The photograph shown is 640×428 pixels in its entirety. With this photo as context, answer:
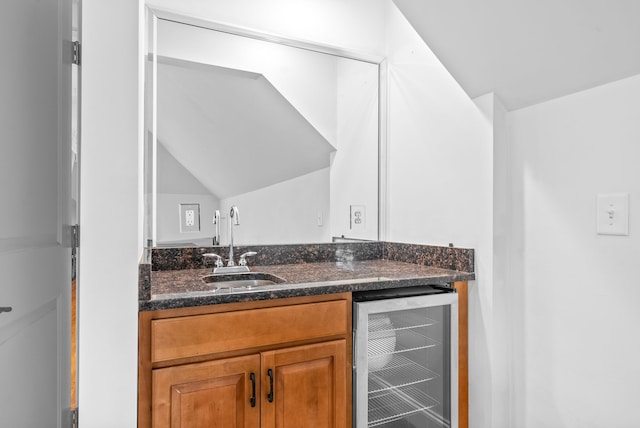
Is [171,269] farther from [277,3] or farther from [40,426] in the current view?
[277,3]

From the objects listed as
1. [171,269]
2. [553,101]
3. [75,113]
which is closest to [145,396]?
[171,269]

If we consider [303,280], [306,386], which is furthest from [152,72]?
[306,386]

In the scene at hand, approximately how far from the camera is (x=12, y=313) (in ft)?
2.58

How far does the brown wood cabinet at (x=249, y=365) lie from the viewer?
1210 millimetres

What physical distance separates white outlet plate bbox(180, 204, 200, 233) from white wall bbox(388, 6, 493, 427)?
41.9 inches

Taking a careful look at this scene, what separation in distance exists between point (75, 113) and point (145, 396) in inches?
33.1

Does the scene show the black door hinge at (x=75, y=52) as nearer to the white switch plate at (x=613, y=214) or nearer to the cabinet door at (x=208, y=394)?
the cabinet door at (x=208, y=394)

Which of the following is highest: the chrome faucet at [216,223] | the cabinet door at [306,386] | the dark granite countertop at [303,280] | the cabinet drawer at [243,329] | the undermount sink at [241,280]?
the chrome faucet at [216,223]

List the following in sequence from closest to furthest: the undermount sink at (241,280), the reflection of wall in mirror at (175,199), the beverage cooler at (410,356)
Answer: the beverage cooler at (410,356) → the undermount sink at (241,280) → the reflection of wall in mirror at (175,199)

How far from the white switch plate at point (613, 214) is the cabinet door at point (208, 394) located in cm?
125

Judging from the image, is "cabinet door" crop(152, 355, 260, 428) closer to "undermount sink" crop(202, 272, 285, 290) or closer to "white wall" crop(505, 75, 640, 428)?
"undermount sink" crop(202, 272, 285, 290)

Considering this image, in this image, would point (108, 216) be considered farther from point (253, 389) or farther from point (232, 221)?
point (232, 221)

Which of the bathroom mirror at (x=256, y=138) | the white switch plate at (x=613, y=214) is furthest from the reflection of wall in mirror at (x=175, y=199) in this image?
the white switch plate at (x=613, y=214)

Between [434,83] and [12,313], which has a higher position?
[434,83]
